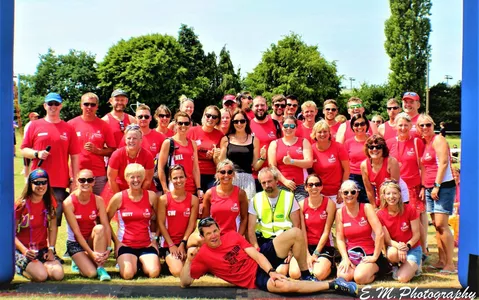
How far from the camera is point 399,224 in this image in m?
6.42

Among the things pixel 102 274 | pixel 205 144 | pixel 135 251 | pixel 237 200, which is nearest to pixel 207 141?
pixel 205 144

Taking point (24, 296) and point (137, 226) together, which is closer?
point (24, 296)

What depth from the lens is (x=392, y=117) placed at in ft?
28.3

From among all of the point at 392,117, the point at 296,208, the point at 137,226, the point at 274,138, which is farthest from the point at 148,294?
the point at 392,117

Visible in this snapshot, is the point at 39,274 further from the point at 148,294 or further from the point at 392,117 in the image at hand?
the point at 392,117

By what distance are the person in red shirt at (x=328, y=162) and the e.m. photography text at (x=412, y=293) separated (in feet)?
5.14

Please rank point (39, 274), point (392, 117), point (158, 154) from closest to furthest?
point (39, 274) < point (158, 154) < point (392, 117)

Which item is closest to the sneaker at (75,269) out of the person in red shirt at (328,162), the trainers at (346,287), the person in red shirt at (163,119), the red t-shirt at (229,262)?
the red t-shirt at (229,262)

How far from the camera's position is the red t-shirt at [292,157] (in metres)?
7.01

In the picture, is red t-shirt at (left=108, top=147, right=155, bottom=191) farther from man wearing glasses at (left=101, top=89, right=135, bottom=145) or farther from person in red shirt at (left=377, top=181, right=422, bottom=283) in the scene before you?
person in red shirt at (left=377, top=181, right=422, bottom=283)

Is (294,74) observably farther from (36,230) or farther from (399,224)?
(36,230)

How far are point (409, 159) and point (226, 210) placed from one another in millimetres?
2671

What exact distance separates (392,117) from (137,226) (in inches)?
179

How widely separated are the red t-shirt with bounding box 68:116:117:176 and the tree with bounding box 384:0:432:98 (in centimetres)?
3900
